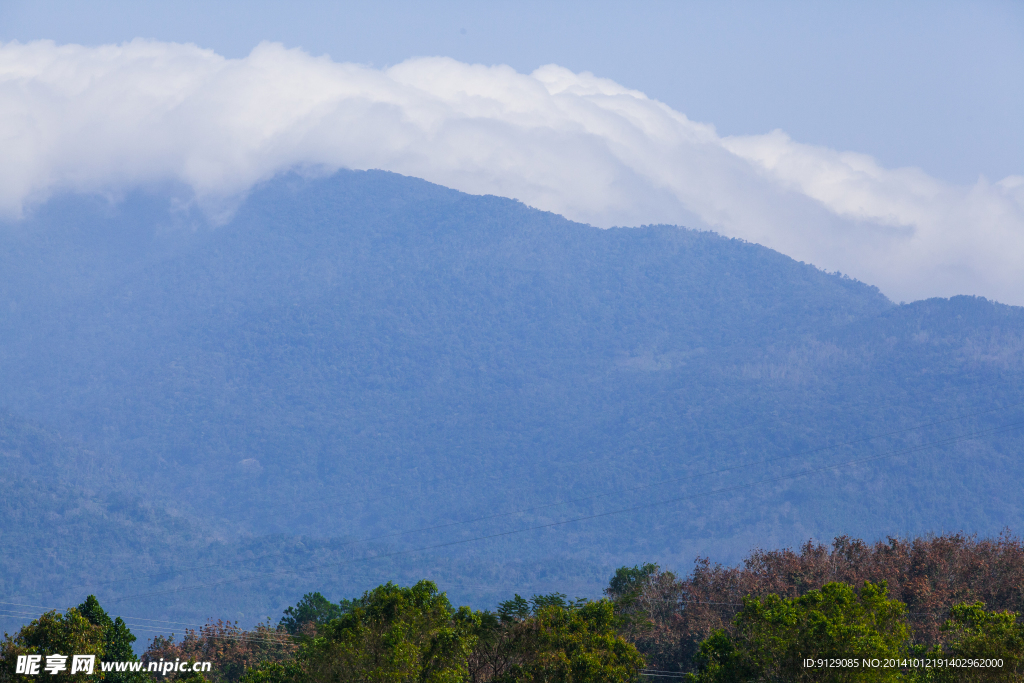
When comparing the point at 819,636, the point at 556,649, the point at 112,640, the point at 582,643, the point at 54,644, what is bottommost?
the point at 819,636

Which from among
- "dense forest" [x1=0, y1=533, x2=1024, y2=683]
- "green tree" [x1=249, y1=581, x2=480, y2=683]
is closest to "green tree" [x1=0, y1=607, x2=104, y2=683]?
"dense forest" [x1=0, y1=533, x2=1024, y2=683]

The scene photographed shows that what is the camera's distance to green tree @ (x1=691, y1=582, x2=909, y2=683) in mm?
25438

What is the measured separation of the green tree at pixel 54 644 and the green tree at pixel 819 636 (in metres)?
17.9

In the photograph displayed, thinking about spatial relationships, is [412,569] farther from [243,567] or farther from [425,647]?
[425,647]

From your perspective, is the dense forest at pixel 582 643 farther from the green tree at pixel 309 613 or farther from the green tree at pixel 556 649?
the green tree at pixel 309 613

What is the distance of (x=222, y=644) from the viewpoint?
170 feet

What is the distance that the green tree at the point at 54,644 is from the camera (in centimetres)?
2942

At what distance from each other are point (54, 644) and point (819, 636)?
21.0m

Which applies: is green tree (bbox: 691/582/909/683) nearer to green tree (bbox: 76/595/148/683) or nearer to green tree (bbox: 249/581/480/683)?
green tree (bbox: 249/581/480/683)

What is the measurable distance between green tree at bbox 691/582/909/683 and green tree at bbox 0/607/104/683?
58.9ft

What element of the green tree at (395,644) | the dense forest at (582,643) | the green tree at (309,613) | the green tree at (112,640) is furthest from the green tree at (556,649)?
the green tree at (309,613)

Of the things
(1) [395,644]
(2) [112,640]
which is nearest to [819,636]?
(1) [395,644]

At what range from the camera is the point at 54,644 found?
99.6 feet

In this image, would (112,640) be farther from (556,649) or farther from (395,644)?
(556,649)
